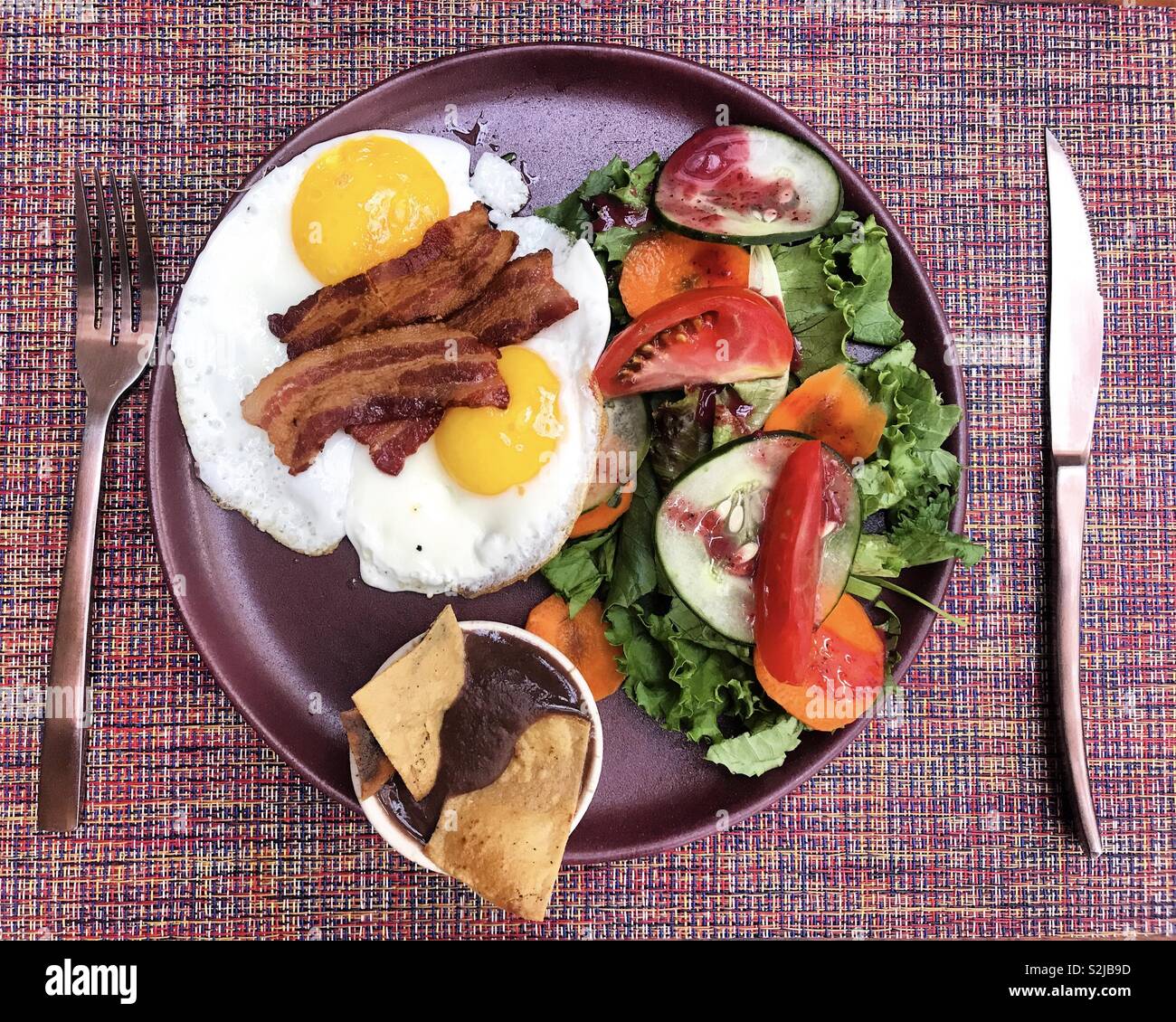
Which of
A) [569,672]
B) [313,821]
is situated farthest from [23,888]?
[569,672]

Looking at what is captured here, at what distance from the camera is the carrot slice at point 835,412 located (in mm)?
2283

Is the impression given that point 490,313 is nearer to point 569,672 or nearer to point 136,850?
point 569,672

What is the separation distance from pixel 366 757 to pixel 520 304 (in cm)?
120

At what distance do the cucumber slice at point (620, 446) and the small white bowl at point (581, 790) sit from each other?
1.27 ft

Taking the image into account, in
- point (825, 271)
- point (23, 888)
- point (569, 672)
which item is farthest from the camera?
point (23, 888)

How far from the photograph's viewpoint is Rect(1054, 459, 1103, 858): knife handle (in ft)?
8.19

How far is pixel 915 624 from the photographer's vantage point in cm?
241

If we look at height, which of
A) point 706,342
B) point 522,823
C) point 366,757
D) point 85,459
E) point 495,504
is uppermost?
point 706,342

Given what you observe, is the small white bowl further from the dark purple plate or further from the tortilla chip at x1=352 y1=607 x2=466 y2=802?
the dark purple plate

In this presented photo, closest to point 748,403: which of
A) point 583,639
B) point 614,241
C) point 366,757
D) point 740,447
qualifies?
point 740,447

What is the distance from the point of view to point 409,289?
227cm

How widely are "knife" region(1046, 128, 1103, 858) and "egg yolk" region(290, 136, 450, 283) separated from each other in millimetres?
1795

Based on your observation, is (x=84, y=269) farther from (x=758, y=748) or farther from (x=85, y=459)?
(x=758, y=748)

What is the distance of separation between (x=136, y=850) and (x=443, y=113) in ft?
7.47
